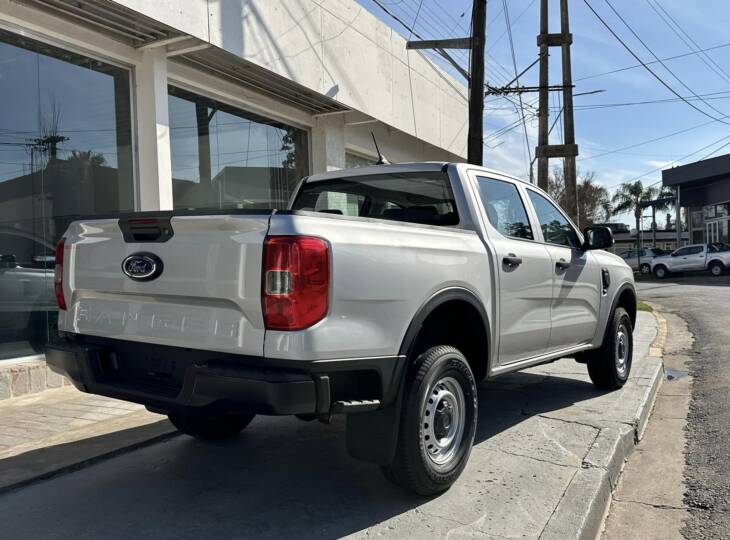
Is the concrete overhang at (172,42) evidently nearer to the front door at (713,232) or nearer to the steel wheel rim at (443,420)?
the steel wheel rim at (443,420)

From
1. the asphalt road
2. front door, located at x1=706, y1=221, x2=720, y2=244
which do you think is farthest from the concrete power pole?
front door, located at x1=706, y1=221, x2=720, y2=244

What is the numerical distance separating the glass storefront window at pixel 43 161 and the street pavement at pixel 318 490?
2822 mm

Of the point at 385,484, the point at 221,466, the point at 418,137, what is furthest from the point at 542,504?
the point at 418,137

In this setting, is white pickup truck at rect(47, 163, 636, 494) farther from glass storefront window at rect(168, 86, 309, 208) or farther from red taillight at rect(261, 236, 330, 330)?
glass storefront window at rect(168, 86, 309, 208)

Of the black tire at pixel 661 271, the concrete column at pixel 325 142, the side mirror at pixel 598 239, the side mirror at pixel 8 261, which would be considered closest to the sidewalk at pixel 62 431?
the side mirror at pixel 8 261

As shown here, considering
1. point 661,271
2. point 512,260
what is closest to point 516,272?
point 512,260

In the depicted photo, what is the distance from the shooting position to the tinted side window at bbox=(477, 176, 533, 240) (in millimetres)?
4438

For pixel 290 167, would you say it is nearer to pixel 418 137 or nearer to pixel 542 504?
pixel 418 137

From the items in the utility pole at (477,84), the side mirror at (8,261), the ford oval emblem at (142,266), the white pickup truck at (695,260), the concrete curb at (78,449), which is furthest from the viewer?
the white pickup truck at (695,260)

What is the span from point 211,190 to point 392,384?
659cm

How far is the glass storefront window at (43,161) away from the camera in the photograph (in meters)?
6.34

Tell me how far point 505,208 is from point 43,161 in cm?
504

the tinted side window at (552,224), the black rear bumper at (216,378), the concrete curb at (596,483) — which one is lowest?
the concrete curb at (596,483)

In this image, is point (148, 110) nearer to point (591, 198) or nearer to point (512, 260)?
point (512, 260)
